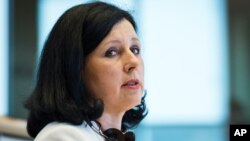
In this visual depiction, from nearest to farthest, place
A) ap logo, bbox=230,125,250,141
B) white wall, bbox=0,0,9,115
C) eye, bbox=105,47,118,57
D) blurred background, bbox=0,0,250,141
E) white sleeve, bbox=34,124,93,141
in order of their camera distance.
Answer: white sleeve, bbox=34,124,93,141 < eye, bbox=105,47,118,57 < ap logo, bbox=230,125,250,141 < blurred background, bbox=0,0,250,141 < white wall, bbox=0,0,9,115

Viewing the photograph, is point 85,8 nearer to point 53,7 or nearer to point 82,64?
point 82,64

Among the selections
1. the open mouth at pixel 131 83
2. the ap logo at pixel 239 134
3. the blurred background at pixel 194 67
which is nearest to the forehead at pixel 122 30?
the open mouth at pixel 131 83

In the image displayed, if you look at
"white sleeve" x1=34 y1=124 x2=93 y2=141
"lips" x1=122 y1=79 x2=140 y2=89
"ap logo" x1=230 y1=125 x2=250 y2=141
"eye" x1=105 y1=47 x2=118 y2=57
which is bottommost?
"ap logo" x1=230 y1=125 x2=250 y2=141

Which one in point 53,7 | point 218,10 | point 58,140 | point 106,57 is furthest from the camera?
point 53,7

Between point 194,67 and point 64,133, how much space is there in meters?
1.42

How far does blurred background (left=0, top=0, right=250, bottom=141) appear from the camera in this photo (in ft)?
7.57

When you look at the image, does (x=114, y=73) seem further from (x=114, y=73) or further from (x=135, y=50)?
(x=135, y=50)

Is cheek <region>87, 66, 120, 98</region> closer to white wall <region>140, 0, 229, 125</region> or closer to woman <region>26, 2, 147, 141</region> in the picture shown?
woman <region>26, 2, 147, 141</region>

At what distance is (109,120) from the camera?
114cm

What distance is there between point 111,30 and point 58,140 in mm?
307

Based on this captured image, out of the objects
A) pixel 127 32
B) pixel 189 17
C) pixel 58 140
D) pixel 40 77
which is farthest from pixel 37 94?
pixel 189 17

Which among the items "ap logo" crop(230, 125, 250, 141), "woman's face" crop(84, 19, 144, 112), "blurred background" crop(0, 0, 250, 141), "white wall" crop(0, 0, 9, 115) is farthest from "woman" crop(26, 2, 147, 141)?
"white wall" crop(0, 0, 9, 115)

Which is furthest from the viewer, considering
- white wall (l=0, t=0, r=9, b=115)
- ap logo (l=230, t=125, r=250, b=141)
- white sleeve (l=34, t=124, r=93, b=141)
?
white wall (l=0, t=0, r=9, b=115)

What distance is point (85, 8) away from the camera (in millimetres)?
1125
